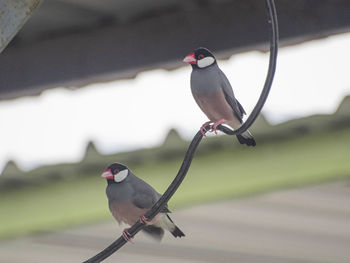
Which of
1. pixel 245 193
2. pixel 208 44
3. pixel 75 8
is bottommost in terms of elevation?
pixel 245 193

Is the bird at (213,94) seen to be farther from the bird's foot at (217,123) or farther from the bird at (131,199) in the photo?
the bird at (131,199)

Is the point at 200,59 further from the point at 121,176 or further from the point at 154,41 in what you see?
the point at 154,41

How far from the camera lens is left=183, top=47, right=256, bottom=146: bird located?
42.2 inches

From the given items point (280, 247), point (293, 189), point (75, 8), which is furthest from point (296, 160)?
point (75, 8)

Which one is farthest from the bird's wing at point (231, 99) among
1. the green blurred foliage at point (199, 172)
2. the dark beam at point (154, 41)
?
the dark beam at point (154, 41)

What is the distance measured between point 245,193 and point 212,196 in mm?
79

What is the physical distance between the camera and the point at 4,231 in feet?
7.40

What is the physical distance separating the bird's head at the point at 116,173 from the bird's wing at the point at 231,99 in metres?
0.16

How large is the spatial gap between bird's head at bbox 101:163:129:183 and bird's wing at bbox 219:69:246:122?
158mm

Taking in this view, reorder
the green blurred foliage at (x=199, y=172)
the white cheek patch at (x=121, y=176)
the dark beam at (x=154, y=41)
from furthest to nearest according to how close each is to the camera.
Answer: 1. the dark beam at (x=154, y=41)
2. the green blurred foliage at (x=199, y=172)
3. the white cheek patch at (x=121, y=176)

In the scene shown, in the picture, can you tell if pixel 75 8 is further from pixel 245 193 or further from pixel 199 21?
pixel 245 193

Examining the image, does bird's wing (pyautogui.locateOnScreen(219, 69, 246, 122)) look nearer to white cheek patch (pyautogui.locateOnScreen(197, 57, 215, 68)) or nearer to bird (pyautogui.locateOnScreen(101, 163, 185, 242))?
white cheek patch (pyautogui.locateOnScreen(197, 57, 215, 68))

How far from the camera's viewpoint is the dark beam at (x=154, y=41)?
2109 mm

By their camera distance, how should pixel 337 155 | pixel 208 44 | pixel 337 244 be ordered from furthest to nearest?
pixel 337 244, pixel 208 44, pixel 337 155
